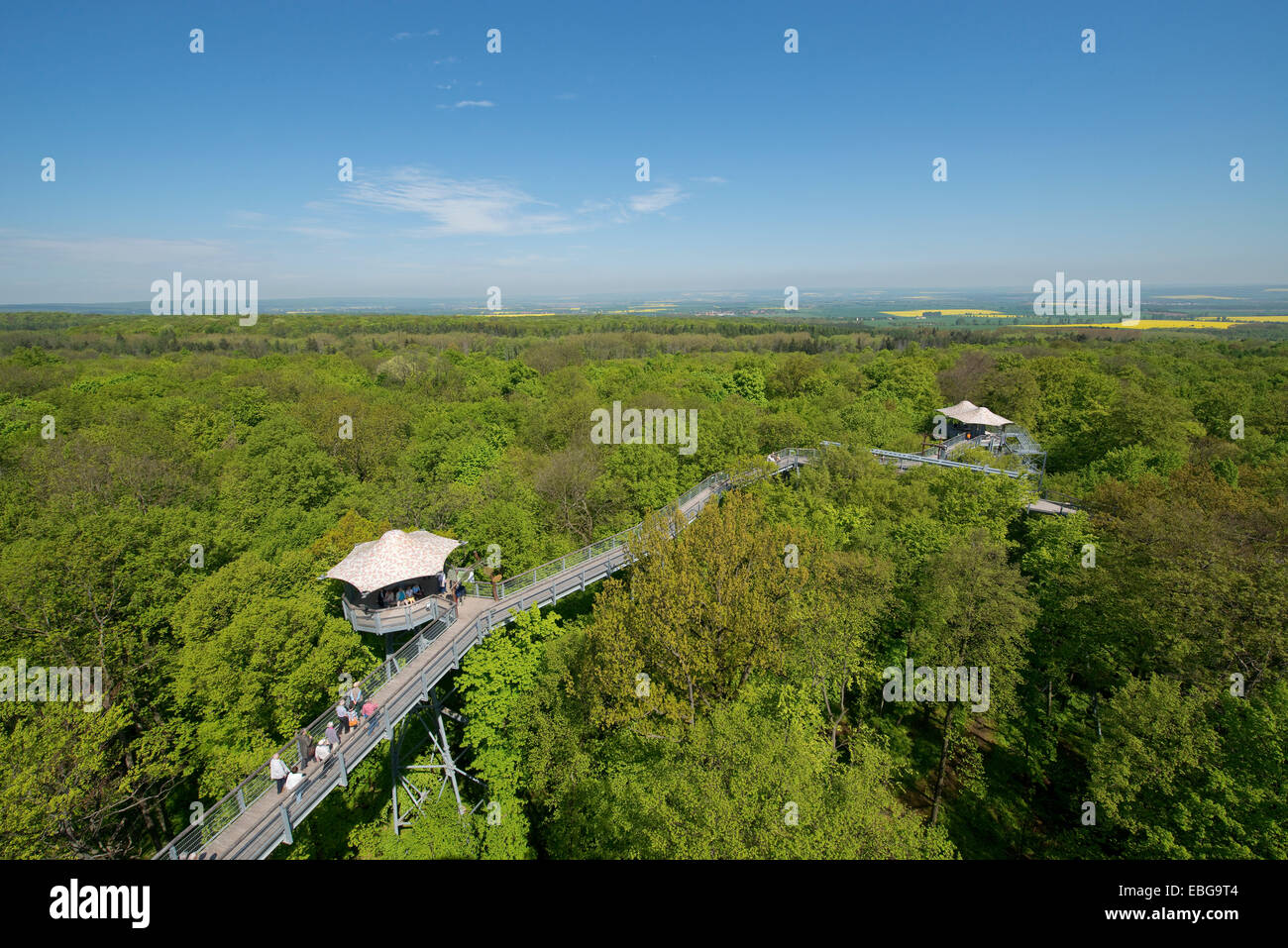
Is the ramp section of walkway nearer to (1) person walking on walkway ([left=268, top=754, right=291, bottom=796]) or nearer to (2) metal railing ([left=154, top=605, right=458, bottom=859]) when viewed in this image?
(2) metal railing ([left=154, top=605, right=458, bottom=859])

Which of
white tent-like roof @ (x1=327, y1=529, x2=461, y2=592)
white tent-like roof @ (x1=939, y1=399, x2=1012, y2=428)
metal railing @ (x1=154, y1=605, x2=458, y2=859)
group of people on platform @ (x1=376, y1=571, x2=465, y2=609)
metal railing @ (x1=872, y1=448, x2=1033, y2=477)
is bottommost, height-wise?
metal railing @ (x1=154, y1=605, x2=458, y2=859)

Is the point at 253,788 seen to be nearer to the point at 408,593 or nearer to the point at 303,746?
the point at 303,746

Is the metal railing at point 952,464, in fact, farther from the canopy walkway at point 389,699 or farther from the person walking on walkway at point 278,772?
the person walking on walkway at point 278,772

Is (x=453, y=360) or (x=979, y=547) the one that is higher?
(x=453, y=360)

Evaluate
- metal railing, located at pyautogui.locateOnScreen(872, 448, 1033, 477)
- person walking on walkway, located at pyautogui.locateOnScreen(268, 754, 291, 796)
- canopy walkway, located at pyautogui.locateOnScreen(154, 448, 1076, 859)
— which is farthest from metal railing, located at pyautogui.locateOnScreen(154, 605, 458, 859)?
metal railing, located at pyautogui.locateOnScreen(872, 448, 1033, 477)

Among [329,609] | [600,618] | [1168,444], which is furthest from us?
[1168,444]
